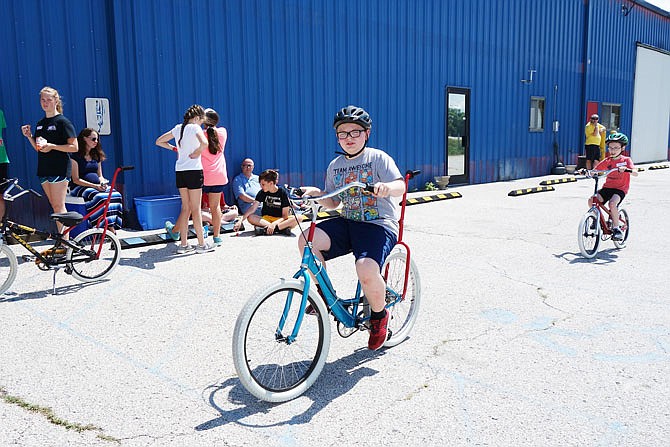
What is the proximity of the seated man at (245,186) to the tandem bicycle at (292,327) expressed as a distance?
20.7 feet

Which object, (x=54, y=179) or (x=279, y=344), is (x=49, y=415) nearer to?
(x=279, y=344)

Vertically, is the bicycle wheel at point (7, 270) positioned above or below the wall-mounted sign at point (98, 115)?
below

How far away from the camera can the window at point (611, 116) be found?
21.8m

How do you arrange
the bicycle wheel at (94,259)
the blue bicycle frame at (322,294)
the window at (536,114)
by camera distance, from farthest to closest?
the window at (536,114), the bicycle wheel at (94,259), the blue bicycle frame at (322,294)

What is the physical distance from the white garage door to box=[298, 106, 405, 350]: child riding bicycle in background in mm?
23652

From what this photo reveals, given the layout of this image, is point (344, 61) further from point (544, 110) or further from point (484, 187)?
point (544, 110)

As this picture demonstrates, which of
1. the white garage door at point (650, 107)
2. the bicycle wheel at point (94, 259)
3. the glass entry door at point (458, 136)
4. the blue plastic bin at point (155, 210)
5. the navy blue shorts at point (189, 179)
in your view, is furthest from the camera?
the white garage door at point (650, 107)

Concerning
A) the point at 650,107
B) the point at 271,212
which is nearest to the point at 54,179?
the point at 271,212

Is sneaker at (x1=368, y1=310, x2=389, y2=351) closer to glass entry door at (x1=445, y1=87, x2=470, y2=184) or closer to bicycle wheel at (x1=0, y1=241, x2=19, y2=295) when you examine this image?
bicycle wheel at (x1=0, y1=241, x2=19, y2=295)

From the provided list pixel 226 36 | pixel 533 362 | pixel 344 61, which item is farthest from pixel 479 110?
pixel 533 362

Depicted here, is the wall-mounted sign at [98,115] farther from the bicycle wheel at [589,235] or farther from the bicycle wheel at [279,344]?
the bicycle wheel at [589,235]

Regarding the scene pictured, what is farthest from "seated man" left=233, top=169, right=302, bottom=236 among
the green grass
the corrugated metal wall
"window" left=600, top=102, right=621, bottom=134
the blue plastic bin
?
"window" left=600, top=102, right=621, bottom=134

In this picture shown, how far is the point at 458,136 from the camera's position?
15.2 metres

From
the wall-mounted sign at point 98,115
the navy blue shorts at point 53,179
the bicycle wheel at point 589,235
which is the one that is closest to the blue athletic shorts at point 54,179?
the navy blue shorts at point 53,179
